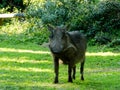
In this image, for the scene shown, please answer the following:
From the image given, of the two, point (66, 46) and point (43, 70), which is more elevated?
point (66, 46)

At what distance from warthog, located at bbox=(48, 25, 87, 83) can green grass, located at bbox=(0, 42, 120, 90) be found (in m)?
0.60

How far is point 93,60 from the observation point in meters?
18.4

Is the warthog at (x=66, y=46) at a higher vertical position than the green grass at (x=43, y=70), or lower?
higher

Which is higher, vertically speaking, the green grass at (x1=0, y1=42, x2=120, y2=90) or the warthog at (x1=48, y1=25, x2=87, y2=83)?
the warthog at (x1=48, y1=25, x2=87, y2=83)

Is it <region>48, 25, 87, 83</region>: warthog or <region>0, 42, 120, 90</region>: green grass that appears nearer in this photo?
<region>48, 25, 87, 83</region>: warthog

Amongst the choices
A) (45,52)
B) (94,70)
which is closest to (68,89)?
(94,70)

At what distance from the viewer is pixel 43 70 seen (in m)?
15.6

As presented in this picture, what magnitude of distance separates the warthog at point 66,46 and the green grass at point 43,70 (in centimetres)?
60

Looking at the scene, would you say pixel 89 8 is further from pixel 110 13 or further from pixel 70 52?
pixel 70 52

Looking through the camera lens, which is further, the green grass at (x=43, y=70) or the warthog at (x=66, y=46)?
the green grass at (x=43, y=70)

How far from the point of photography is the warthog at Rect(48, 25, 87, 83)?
12.0 m

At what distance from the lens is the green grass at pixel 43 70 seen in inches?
485

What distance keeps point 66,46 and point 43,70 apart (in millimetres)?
3418

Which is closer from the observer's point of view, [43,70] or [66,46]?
[66,46]
